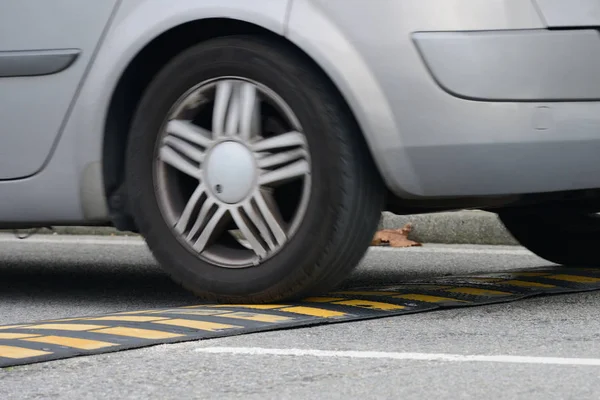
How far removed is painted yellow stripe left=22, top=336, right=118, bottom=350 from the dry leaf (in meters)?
3.89

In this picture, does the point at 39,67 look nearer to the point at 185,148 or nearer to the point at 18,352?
the point at 185,148

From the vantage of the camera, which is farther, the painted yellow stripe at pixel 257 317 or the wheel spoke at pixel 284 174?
the wheel spoke at pixel 284 174

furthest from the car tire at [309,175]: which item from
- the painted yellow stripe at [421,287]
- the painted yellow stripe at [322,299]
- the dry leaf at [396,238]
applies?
the dry leaf at [396,238]

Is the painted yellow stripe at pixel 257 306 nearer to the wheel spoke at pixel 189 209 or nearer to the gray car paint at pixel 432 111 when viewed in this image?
the wheel spoke at pixel 189 209

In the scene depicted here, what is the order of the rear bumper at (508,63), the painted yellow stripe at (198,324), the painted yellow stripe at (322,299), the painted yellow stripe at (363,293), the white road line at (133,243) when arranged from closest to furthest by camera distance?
the painted yellow stripe at (198,324) → the rear bumper at (508,63) → the painted yellow stripe at (322,299) → the painted yellow stripe at (363,293) → the white road line at (133,243)

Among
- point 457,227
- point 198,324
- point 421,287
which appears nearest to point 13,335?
point 198,324

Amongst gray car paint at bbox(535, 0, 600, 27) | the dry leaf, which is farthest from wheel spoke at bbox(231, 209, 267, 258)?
the dry leaf

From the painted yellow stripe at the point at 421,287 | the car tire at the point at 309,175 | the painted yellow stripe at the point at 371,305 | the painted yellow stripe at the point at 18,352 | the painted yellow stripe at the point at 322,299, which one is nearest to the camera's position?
the painted yellow stripe at the point at 18,352

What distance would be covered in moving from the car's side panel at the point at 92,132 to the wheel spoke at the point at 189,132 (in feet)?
0.76

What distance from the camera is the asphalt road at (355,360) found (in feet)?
10.2

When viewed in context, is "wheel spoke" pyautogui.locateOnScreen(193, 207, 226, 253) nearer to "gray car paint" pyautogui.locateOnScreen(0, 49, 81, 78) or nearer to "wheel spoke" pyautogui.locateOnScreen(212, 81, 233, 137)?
"wheel spoke" pyautogui.locateOnScreen(212, 81, 233, 137)

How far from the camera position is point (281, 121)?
4.34m

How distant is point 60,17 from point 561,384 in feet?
7.02

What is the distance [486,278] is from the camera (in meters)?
5.16
